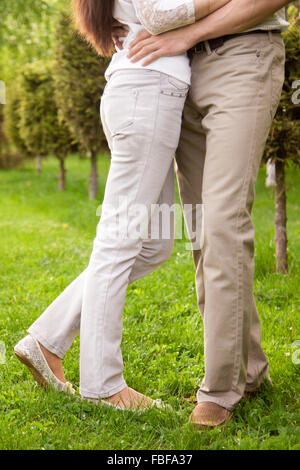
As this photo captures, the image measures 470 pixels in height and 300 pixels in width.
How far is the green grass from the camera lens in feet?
6.53

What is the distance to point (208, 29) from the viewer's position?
2021 mm

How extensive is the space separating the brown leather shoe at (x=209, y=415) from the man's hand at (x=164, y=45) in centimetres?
127

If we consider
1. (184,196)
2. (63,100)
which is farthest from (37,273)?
(63,100)

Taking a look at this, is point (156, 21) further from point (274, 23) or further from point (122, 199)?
point (122, 199)

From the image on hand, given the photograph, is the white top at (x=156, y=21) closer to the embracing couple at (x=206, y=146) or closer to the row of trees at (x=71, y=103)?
the embracing couple at (x=206, y=146)

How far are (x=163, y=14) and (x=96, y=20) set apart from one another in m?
0.32

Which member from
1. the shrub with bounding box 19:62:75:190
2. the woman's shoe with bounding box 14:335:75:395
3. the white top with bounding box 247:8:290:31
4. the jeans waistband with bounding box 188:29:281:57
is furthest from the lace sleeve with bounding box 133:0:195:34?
the shrub with bounding box 19:62:75:190

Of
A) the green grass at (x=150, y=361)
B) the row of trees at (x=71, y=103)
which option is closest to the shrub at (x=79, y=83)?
the row of trees at (x=71, y=103)

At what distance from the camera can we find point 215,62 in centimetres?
208

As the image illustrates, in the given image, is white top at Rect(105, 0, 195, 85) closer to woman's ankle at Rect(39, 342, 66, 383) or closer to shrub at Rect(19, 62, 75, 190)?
woman's ankle at Rect(39, 342, 66, 383)

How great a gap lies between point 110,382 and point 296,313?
5.25 ft
